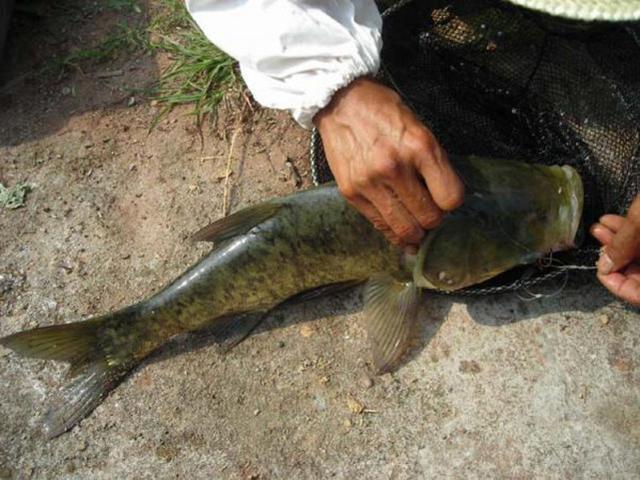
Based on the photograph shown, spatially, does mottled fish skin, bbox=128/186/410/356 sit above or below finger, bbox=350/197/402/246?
below

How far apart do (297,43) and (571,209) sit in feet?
3.93

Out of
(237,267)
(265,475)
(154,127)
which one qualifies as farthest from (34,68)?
(265,475)

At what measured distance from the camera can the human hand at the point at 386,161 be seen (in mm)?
2221

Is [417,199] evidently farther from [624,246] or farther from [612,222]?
[612,222]

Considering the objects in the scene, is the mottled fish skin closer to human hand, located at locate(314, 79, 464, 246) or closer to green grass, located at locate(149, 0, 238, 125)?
human hand, located at locate(314, 79, 464, 246)

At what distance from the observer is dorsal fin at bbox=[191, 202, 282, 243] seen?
2.73 meters

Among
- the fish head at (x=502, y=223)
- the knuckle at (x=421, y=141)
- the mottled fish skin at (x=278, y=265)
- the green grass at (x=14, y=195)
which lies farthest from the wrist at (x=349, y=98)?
the green grass at (x=14, y=195)

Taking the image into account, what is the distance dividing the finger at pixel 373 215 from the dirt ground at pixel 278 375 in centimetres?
62

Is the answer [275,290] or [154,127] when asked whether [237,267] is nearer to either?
[275,290]

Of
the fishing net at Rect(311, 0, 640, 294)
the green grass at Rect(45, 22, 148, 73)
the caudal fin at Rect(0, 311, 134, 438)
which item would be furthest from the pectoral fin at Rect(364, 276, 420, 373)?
the green grass at Rect(45, 22, 148, 73)

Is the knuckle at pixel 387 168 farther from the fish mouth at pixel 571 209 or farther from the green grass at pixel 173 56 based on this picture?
the green grass at pixel 173 56

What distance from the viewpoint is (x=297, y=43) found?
2.33 meters

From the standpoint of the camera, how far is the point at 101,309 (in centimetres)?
303

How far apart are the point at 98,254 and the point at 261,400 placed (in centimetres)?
102
